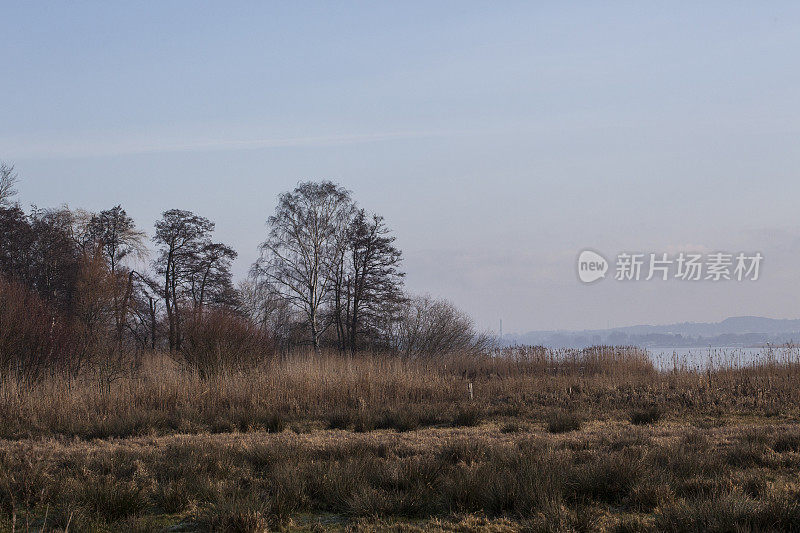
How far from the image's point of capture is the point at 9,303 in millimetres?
16156

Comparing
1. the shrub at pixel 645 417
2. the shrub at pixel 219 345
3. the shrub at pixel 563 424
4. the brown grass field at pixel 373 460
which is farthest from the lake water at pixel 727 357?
the shrub at pixel 219 345

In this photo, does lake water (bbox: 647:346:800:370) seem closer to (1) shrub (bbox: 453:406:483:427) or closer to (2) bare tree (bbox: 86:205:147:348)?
(1) shrub (bbox: 453:406:483:427)

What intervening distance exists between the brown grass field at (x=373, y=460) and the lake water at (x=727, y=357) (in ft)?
8.69

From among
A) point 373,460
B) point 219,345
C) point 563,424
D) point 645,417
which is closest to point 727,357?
point 645,417

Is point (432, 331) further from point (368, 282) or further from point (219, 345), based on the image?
point (219, 345)

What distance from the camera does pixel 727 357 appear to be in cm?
1744

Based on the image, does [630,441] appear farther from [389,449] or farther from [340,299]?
[340,299]

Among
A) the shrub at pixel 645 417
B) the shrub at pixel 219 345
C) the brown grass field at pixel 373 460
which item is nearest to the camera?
the brown grass field at pixel 373 460

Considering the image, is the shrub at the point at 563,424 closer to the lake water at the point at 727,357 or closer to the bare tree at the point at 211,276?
the lake water at the point at 727,357

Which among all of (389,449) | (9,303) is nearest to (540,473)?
(389,449)

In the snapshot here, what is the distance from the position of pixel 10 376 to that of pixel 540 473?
11.7 m

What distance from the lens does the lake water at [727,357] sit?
1736 centimetres

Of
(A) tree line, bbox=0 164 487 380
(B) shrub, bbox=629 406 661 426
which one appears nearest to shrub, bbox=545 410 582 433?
(B) shrub, bbox=629 406 661 426

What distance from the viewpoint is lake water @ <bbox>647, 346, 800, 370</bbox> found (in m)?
17.4
